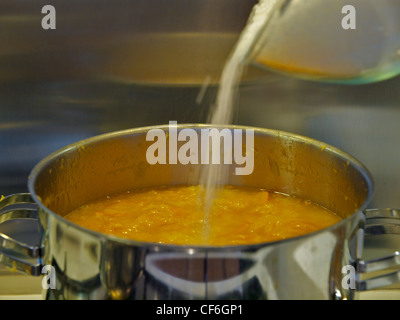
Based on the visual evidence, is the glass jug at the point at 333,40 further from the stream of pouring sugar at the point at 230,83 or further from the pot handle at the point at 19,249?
the pot handle at the point at 19,249

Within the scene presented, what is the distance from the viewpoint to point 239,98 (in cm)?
137

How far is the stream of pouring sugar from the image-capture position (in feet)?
3.43

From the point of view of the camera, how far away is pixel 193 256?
736mm

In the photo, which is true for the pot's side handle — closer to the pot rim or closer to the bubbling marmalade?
the pot rim

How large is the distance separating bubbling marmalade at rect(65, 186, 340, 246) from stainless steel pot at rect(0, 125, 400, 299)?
63 mm

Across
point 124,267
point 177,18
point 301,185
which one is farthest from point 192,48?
point 124,267

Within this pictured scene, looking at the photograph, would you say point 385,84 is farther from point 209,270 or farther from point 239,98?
point 209,270

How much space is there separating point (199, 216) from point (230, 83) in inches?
10.9

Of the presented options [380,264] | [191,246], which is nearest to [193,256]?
[191,246]

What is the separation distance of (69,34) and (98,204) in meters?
0.36

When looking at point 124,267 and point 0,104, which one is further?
point 0,104

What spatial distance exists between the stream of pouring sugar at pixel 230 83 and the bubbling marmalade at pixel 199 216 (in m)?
0.02

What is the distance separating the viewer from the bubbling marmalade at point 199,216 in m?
1.04

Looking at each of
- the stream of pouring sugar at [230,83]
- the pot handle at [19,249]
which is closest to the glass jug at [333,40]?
the stream of pouring sugar at [230,83]
